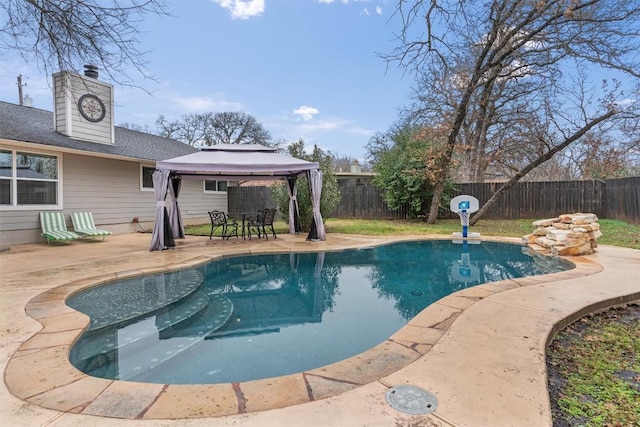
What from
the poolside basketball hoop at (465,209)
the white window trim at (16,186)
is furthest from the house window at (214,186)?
the poolside basketball hoop at (465,209)

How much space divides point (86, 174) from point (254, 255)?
18.9 ft

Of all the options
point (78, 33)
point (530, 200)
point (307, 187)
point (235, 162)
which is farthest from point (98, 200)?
point (530, 200)

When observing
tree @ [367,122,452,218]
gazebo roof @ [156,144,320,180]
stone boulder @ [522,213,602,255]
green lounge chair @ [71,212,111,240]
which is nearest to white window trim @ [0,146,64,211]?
green lounge chair @ [71,212,111,240]

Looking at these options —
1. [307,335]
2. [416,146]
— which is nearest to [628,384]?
[307,335]

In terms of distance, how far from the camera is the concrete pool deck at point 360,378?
179cm

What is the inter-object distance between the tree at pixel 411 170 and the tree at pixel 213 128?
14.1 m

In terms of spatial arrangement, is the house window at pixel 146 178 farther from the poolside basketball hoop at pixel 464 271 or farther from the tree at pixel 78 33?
the poolside basketball hoop at pixel 464 271

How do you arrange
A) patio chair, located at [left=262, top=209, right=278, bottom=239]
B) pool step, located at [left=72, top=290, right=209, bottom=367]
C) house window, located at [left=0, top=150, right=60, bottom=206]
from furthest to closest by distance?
patio chair, located at [left=262, top=209, right=278, bottom=239] → house window, located at [left=0, top=150, right=60, bottom=206] → pool step, located at [left=72, top=290, right=209, bottom=367]

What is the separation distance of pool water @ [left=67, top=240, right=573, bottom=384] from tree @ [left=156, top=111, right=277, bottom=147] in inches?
838

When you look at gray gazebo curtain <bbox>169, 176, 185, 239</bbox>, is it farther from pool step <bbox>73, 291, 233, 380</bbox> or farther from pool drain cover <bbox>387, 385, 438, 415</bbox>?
pool drain cover <bbox>387, 385, 438, 415</bbox>

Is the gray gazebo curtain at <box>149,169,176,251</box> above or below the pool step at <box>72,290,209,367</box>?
above

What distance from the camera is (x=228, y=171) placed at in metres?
8.09

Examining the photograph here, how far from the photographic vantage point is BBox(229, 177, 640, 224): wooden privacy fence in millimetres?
12117

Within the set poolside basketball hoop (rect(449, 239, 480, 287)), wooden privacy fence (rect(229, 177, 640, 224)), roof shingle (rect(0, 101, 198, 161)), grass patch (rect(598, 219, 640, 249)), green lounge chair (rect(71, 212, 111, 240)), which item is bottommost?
poolside basketball hoop (rect(449, 239, 480, 287))
